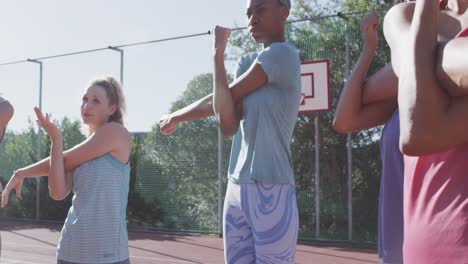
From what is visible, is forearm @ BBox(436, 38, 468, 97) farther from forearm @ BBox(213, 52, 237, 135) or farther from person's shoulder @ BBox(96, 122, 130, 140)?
person's shoulder @ BBox(96, 122, 130, 140)

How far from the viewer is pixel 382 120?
5.24 ft

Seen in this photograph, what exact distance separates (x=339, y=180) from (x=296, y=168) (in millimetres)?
807

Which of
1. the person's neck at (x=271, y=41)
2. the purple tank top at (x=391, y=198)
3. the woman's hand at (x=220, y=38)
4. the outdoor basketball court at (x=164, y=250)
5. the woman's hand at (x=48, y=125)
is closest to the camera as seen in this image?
the purple tank top at (x=391, y=198)

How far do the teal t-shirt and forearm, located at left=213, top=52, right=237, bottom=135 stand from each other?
3.1 inches

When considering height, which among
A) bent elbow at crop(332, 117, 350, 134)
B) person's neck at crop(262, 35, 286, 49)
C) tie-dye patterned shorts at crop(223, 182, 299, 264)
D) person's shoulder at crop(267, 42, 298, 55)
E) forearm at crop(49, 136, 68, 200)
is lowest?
tie-dye patterned shorts at crop(223, 182, 299, 264)

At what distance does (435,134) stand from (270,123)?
123 centimetres

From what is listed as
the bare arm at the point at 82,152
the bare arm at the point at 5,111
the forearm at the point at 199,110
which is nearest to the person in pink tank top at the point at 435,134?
the forearm at the point at 199,110

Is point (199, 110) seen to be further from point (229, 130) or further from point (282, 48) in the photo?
Result: point (282, 48)

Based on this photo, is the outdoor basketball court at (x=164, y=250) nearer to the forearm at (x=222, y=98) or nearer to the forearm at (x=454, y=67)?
the forearm at (x=222, y=98)

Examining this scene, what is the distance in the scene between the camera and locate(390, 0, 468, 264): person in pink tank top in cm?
107

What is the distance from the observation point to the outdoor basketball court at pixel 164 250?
894cm

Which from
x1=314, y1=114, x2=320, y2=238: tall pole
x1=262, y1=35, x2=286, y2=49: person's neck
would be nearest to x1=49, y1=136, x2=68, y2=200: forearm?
x1=262, y1=35, x2=286, y2=49: person's neck

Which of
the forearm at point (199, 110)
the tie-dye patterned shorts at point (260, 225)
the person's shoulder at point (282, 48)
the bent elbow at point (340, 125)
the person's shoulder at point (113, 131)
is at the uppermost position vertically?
the person's shoulder at point (282, 48)

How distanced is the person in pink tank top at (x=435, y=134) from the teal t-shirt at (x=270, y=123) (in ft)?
3.45
